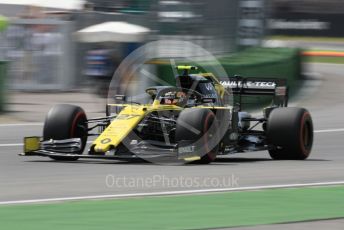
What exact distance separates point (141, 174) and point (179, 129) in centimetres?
96

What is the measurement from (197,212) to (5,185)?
2.68 metres

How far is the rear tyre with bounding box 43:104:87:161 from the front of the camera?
12.2 m

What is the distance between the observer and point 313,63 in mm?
39344

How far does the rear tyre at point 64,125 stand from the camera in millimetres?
12227

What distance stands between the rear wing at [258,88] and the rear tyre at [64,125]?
2437 millimetres

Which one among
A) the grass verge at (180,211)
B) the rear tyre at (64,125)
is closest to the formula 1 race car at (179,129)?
the rear tyre at (64,125)

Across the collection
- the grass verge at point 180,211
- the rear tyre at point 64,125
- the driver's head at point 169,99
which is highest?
the driver's head at point 169,99

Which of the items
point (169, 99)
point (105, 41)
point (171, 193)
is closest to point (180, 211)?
point (171, 193)

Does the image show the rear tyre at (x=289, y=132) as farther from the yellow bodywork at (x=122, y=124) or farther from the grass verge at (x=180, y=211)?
the grass verge at (x=180, y=211)

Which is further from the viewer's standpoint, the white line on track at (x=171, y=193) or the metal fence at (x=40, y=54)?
the metal fence at (x=40, y=54)

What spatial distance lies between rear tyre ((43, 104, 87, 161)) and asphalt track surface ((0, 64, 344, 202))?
1.15 feet

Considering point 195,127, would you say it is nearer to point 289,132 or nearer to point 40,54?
point 289,132

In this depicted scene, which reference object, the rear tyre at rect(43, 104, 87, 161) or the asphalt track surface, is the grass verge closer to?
the asphalt track surface

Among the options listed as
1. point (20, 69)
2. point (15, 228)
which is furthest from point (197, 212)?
point (20, 69)
